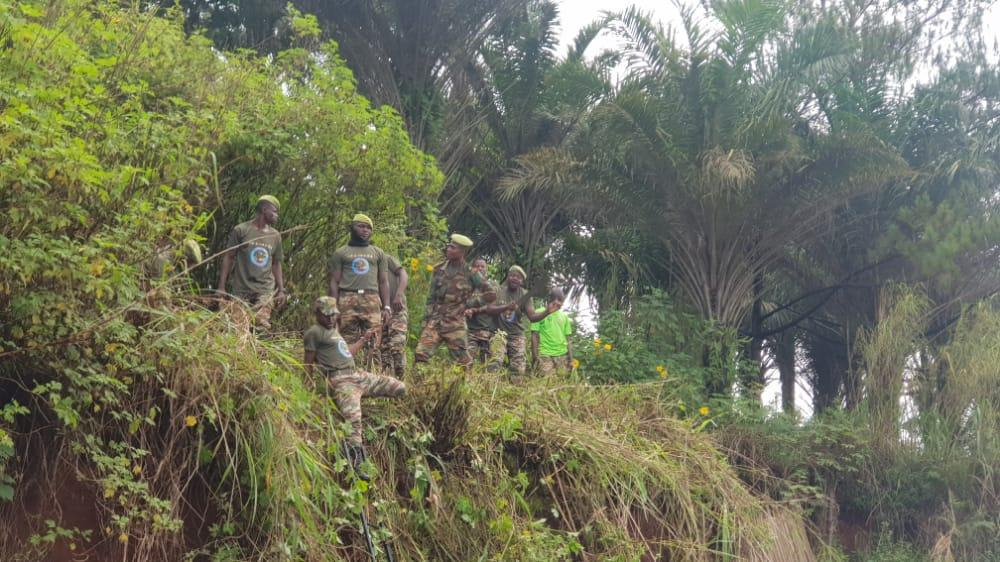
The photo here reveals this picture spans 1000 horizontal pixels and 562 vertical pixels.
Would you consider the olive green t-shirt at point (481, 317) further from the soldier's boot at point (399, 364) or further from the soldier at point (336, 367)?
the soldier at point (336, 367)

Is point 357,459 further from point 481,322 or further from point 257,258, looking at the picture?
point 481,322

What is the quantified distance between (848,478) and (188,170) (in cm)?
966

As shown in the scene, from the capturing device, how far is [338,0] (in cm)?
1798

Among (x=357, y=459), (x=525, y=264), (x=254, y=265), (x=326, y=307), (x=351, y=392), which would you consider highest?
(x=525, y=264)

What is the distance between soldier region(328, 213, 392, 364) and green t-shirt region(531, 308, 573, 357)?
11.3 feet

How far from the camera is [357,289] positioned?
10016 millimetres

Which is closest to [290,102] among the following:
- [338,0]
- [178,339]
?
[178,339]

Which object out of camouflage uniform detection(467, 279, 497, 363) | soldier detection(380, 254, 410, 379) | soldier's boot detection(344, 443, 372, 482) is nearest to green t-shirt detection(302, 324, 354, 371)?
soldier's boot detection(344, 443, 372, 482)

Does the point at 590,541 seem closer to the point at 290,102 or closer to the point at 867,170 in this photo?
the point at 290,102

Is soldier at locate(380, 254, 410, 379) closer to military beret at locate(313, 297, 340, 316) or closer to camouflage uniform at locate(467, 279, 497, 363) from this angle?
camouflage uniform at locate(467, 279, 497, 363)

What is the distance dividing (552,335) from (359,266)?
3767mm

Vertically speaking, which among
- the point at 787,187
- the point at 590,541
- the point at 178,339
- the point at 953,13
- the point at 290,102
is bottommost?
the point at 590,541

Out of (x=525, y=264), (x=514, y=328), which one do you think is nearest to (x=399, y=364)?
(x=514, y=328)

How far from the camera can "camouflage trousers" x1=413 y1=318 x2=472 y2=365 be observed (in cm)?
1135
